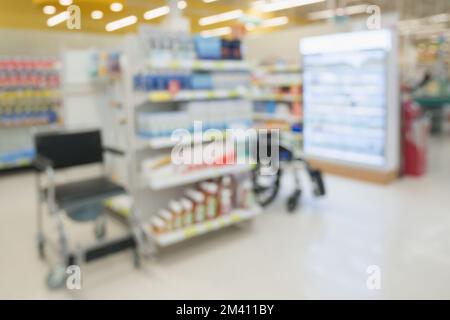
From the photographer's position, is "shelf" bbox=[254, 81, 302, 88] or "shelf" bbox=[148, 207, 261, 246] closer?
"shelf" bbox=[148, 207, 261, 246]

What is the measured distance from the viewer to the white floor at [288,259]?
2650 mm

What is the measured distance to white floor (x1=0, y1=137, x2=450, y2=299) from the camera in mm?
2650

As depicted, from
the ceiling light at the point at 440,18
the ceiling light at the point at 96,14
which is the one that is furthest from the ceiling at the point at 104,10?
the ceiling light at the point at 440,18

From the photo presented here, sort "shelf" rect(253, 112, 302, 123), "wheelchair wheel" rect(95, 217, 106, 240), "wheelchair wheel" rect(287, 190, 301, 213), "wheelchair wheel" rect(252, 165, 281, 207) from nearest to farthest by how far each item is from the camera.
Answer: "wheelchair wheel" rect(95, 217, 106, 240)
"wheelchair wheel" rect(287, 190, 301, 213)
"wheelchair wheel" rect(252, 165, 281, 207)
"shelf" rect(253, 112, 302, 123)

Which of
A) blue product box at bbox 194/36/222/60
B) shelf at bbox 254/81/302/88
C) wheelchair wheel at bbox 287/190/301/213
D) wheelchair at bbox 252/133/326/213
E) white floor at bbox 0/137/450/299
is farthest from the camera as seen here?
shelf at bbox 254/81/302/88

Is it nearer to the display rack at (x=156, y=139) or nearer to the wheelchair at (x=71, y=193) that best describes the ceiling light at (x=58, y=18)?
the display rack at (x=156, y=139)

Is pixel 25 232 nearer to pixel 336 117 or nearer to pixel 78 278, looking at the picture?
pixel 78 278

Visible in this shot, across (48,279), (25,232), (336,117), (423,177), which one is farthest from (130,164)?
(423,177)

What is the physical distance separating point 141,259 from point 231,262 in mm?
744

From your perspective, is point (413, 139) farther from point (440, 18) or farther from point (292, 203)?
point (440, 18)

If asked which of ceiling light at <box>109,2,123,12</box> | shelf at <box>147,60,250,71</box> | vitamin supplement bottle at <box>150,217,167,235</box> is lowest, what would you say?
vitamin supplement bottle at <box>150,217,167,235</box>

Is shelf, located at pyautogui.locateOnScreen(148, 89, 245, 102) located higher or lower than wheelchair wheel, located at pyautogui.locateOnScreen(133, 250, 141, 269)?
higher

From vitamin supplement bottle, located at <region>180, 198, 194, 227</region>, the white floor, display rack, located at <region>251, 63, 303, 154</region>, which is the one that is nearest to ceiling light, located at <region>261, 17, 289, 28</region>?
display rack, located at <region>251, 63, 303, 154</region>

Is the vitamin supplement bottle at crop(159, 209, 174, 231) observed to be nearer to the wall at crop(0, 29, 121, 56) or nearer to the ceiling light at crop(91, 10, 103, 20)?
the ceiling light at crop(91, 10, 103, 20)
